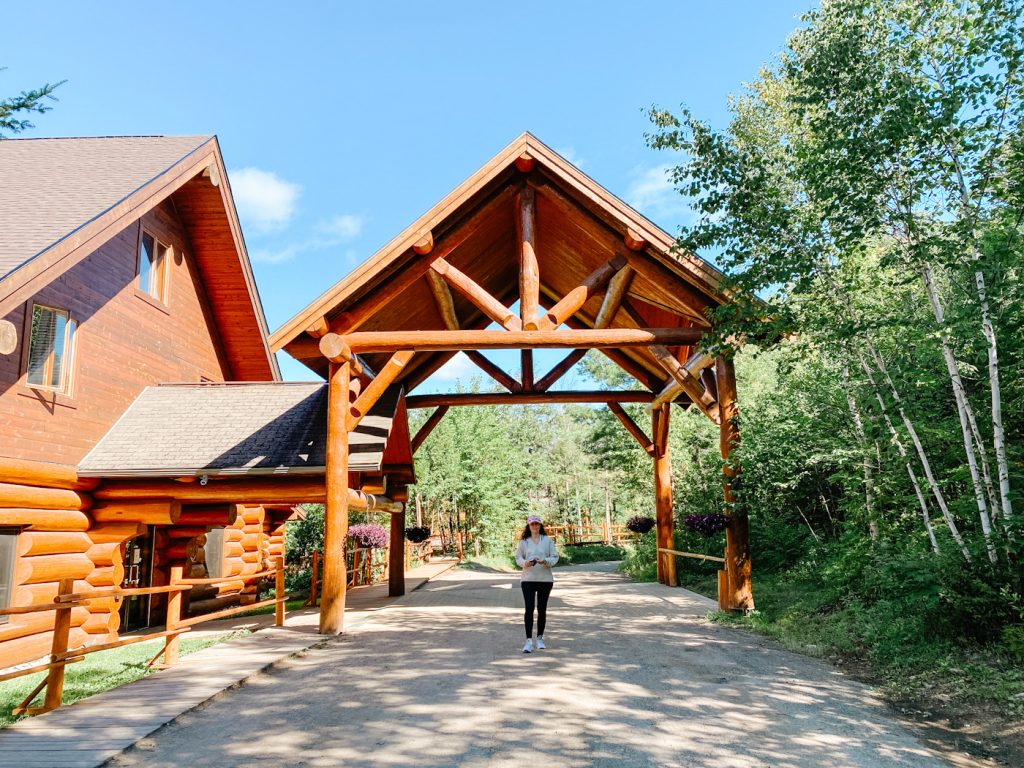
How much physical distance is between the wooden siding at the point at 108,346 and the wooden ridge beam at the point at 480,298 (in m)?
5.40

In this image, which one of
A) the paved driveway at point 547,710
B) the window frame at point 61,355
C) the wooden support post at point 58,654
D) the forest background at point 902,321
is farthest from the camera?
the window frame at point 61,355

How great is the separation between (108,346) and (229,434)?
2442mm

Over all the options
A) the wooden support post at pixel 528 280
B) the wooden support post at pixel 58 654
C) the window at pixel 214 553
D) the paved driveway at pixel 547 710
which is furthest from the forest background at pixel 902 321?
the window at pixel 214 553

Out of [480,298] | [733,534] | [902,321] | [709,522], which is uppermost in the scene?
[480,298]

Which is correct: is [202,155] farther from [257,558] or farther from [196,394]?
[257,558]

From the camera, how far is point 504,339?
31.9 feet

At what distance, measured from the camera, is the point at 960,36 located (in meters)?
6.39

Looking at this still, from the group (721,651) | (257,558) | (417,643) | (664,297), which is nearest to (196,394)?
(257,558)

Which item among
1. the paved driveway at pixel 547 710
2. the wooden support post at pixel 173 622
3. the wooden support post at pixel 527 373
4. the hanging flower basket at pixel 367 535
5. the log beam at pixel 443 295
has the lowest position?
the paved driveway at pixel 547 710

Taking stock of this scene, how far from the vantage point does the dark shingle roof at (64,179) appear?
8219 mm

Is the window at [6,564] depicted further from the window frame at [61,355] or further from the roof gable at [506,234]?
the roof gable at [506,234]

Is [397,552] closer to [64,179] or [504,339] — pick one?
[504,339]

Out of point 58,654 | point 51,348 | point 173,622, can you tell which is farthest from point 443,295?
point 58,654

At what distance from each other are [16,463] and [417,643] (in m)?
5.69
